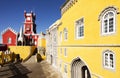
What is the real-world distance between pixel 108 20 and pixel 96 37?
1872 millimetres

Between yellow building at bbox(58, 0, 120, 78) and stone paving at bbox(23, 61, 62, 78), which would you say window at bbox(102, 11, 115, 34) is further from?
stone paving at bbox(23, 61, 62, 78)

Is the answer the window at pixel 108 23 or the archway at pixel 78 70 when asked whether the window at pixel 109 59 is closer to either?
the window at pixel 108 23

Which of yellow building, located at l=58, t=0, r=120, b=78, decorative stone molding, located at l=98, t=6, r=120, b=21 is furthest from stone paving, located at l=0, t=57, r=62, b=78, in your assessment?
decorative stone molding, located at l=98, t=6, r=120, b=21

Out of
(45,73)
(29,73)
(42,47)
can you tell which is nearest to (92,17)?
(45,73)

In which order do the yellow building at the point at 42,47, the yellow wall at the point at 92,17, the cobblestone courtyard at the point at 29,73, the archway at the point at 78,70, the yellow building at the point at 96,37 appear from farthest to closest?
the yellow building at the point at 42,47 < the cobblestone courtyard at the point at 29,73 < the archway at the point at 78,70 < the yellow wall at the point at 92,17 < the yellow building at the point at 96,37

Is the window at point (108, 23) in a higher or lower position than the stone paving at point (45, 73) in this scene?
higher

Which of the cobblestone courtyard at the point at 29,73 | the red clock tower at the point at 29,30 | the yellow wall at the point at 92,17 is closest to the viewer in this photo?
the yellow wall at the point at 92,17

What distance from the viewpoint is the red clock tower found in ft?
176

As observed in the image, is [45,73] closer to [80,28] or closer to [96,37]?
[80,28]

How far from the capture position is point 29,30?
55500mm

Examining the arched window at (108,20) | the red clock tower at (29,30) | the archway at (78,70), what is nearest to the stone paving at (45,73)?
the archway at (78,70)

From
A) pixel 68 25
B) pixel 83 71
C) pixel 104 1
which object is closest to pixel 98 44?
pixel 104 1

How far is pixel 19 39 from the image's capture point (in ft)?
158

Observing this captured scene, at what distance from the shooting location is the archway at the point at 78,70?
17.0 m
